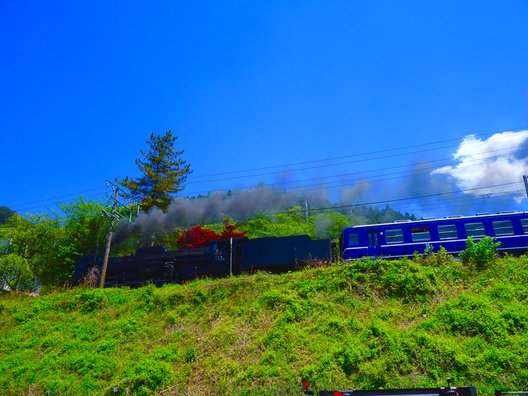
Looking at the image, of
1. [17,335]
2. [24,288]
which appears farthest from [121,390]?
[24,288]

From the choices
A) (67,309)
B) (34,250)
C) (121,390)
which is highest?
(34,250)

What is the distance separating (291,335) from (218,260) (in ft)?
39.7

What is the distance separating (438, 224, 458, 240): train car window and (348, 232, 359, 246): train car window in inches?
199

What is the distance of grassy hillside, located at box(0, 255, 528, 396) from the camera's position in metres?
12.8

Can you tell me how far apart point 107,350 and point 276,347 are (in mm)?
7742

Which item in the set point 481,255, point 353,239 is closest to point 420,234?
point 353,239

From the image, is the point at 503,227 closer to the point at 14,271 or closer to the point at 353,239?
the point at 353,239

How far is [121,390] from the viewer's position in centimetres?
1373

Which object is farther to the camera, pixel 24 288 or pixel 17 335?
pixel 24 288

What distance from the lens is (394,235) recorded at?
25250 millimetres

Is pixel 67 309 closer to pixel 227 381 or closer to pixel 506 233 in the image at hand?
pixel 227 381

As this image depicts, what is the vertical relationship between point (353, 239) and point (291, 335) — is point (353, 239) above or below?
above

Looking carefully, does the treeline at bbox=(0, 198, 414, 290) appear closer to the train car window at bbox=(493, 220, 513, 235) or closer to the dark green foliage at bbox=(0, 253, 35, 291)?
the dark green foliage at bbox=(0, 253, 35, 291)

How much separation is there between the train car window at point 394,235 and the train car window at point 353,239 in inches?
75.1
